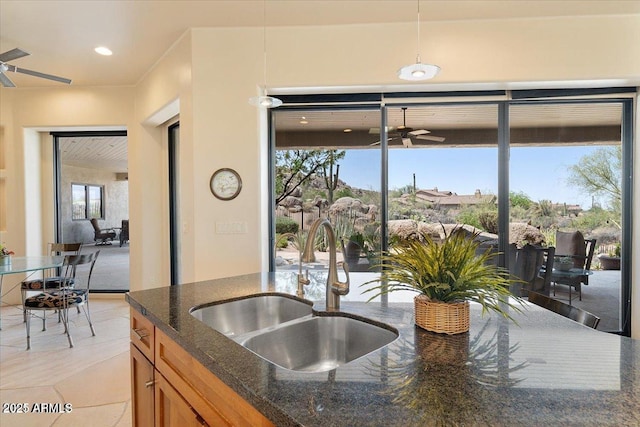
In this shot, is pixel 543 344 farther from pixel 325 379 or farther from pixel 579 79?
pixel 579 79

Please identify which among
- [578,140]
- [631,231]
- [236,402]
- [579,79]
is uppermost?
[579,79]

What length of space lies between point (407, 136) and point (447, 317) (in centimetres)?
266

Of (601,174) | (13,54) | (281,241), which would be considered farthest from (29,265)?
(601,174)

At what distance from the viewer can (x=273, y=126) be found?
3.63 metres

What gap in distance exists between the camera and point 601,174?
11.1 ft

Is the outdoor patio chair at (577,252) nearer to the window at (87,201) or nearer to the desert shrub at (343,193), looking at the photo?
the desert shrub at (343,193)

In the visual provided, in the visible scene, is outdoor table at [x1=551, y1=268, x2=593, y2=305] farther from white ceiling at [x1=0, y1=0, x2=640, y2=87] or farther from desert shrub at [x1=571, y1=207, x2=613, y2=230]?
white ceiling at [x1=0, y1=0, x2=640, y2=87]

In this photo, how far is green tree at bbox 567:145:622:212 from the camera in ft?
11.0

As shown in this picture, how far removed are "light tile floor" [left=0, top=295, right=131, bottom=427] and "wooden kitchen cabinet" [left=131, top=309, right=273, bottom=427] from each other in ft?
3.20

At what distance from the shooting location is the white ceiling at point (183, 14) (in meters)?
2.83

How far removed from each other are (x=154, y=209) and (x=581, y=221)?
4.86 metres

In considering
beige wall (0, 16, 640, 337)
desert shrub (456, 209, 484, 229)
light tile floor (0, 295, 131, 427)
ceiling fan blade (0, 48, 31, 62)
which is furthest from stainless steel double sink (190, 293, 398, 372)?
ceiling fan blade (0, 48, 31, 62)

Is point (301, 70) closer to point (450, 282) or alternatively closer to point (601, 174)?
point (450, 282)

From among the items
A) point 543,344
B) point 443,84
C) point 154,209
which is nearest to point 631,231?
point 443,84
